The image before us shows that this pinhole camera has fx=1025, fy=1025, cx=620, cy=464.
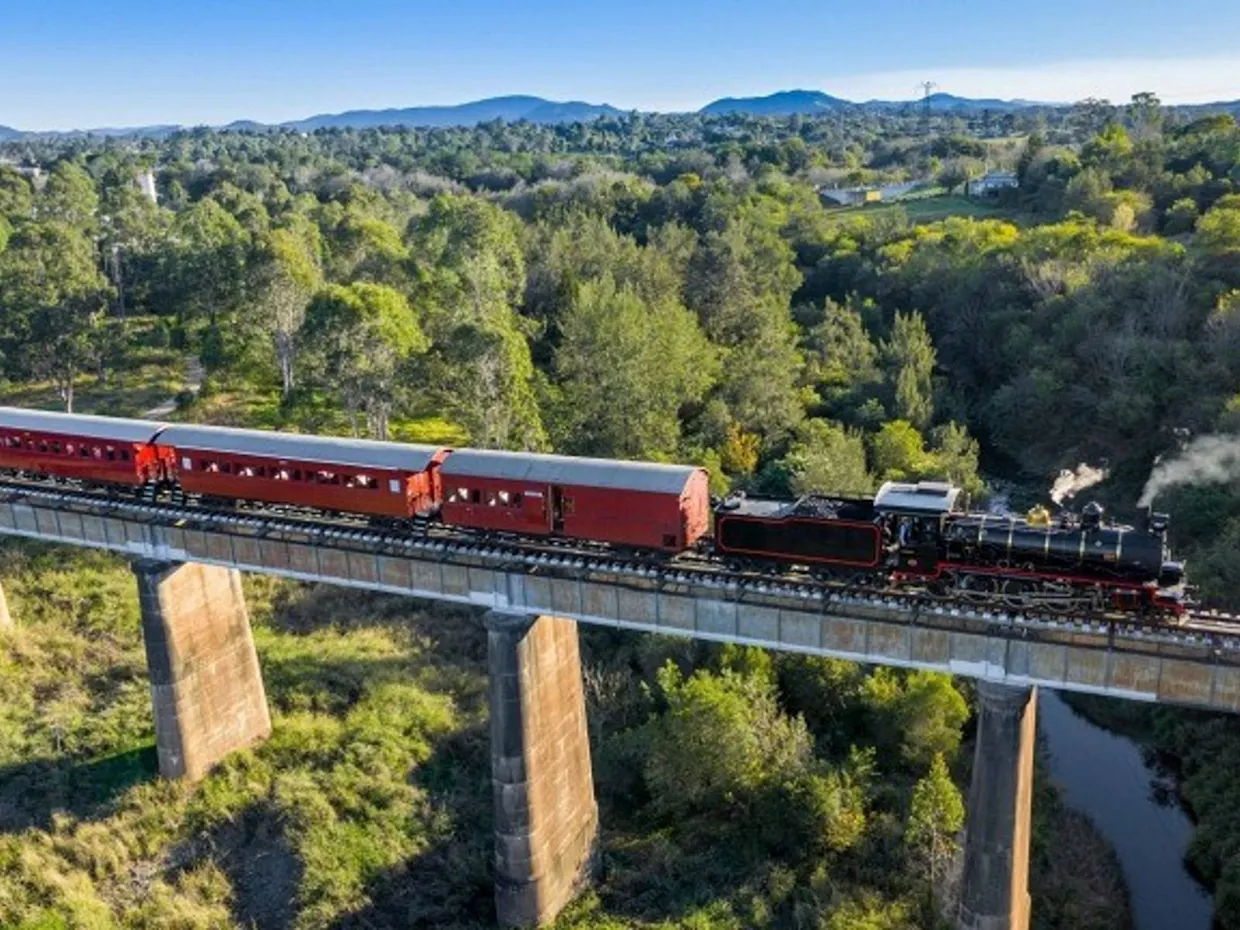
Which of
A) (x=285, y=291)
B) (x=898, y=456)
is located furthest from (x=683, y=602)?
(x=285, y=291)

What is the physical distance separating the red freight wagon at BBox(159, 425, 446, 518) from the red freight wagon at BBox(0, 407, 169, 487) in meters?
0.90

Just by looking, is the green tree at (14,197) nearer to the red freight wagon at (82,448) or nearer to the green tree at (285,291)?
the green tree at (285,291)

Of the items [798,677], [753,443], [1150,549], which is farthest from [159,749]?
[753,443]

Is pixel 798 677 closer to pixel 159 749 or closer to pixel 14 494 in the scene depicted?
pixel 159 749

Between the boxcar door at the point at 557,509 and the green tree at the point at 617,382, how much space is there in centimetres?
2484

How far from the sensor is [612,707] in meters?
41.2

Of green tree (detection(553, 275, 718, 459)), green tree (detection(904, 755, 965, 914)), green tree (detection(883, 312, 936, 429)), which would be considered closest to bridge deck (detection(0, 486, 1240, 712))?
green tree (detection(904, 755, 965, 914))

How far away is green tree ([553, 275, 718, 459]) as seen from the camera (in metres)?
55.7

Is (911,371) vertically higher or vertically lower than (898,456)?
higher

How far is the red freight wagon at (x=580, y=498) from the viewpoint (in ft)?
96.5

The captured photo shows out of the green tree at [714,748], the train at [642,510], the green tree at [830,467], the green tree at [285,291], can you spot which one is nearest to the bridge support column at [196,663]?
the train at [642,510]

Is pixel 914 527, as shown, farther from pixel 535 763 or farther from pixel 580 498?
pixel 535 763

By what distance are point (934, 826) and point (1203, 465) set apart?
3036 centimetres

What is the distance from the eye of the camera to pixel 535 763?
3053cm
